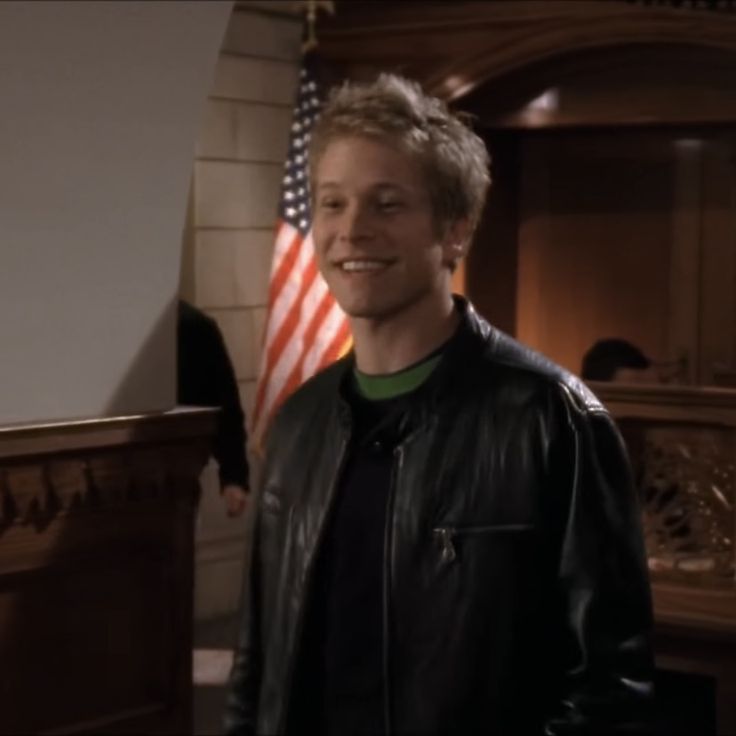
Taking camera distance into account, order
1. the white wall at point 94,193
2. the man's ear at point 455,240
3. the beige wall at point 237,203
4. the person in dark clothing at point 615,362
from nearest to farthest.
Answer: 1. the man's ear at point 455,240
2. the white wall at point 94,193
3. the person in dark clothing at point 615,362
4. the beige wall at point 237,203

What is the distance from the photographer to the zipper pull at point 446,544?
161 centimetres

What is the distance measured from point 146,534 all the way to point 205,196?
2.71m

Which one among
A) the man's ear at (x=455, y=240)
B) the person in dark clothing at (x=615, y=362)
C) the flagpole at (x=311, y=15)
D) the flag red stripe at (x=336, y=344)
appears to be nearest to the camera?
the man's ear at (x=455, y=240)

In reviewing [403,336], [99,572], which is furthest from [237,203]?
[403,336]

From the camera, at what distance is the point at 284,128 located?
6512mm

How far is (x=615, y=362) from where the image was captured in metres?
5.17

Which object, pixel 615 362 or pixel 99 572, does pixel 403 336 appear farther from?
pixel 615 362

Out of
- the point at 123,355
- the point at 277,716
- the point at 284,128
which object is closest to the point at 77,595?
the point at 123,355

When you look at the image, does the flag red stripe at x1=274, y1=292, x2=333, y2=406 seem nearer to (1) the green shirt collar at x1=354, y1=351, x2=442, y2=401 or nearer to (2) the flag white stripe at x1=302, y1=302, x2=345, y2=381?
(2) the flag white stripe at x1=302, y1=302, x2=345, y2=381

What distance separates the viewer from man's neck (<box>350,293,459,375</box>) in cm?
168

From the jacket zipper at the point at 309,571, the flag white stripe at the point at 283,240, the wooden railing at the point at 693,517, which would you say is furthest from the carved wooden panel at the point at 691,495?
the jacket zipper at the point at 309,571

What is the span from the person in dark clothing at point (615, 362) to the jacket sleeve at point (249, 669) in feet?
10.9

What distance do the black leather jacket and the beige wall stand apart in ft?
15.1

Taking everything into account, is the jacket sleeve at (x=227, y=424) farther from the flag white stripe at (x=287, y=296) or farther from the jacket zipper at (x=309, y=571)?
the jacket zipper at (x=309, y=571)
